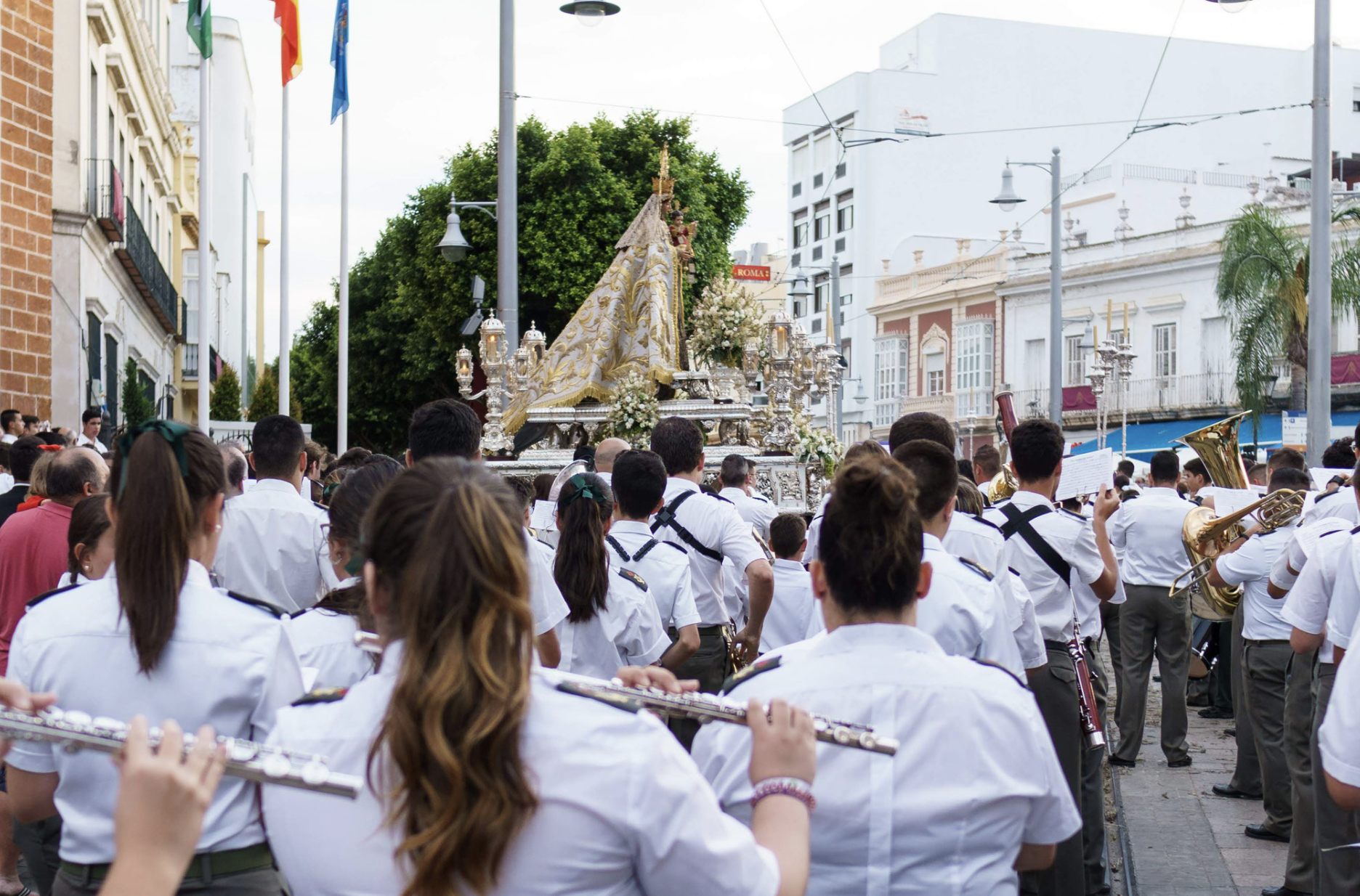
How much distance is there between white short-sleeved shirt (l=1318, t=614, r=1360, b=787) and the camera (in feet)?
11.5

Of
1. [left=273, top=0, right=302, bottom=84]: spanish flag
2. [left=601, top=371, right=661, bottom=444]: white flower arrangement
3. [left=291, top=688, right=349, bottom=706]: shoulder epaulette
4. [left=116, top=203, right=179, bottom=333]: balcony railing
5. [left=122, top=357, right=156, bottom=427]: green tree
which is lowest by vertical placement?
[left=291, top=688, right=349, bottom=706]: shoulder epaulette

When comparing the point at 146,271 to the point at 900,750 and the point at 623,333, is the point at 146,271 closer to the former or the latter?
the point at 623,333

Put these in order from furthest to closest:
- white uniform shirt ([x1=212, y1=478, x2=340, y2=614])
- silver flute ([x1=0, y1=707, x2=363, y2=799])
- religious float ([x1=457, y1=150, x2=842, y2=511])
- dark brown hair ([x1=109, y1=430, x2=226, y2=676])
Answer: religious float ([x1=457, y1=150, x2=842, y2=511]), white uniform shirt ([x1=212, y1=478, x2=340, y2=614]), dark brown hair ([x1=109, y1=430, x2=226, y2=676]), silver flute ([x1=0, y1=707, x2=363, y2=799])

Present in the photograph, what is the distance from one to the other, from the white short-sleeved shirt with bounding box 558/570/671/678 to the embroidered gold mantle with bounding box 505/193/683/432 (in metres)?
8.31

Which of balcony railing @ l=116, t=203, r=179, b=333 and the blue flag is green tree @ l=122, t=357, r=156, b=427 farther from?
the blue flag

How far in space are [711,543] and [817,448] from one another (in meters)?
6.47

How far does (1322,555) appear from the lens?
5773 mm

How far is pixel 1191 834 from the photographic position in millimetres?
8281

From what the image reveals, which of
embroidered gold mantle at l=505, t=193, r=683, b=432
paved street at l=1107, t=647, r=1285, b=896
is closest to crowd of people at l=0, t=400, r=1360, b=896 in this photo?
paved street at l=1107, t=647, r=1285, b=896

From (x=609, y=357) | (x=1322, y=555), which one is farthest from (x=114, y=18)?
(x=1322, y=555)

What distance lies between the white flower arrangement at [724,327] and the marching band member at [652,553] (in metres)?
8.11

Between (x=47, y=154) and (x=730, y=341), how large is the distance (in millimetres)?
7959

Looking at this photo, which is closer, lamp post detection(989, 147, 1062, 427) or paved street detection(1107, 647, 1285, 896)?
paved street detection(1107, 647, 1285, 896)

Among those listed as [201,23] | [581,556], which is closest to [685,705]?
[581,556]
